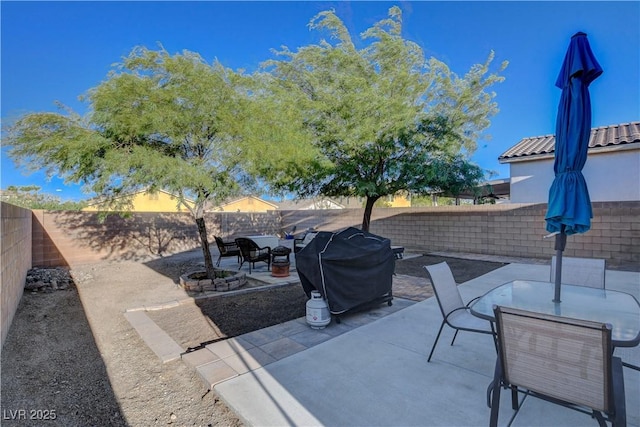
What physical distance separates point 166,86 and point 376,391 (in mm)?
5268

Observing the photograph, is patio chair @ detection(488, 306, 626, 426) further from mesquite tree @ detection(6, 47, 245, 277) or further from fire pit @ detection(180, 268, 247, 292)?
fire pit @ detection(180, 268, 247, 292)

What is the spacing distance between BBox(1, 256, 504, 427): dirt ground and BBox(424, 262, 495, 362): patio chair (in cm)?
203

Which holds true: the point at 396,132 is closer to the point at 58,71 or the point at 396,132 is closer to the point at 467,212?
the point at 467,212

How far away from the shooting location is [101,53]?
6988 millimetres

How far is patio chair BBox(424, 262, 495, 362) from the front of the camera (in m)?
2.87

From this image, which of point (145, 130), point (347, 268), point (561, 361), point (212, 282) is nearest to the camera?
point (561, 361)

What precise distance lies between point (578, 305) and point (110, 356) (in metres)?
4.59

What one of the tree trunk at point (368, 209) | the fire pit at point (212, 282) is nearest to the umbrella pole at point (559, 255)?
the fire pit at point (212, 282)

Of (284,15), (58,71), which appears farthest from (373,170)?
(58,71)

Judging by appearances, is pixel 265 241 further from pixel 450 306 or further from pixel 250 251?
pixel 450 306

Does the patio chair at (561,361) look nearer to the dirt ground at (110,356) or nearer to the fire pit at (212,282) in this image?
the dirt ground at (110,356)

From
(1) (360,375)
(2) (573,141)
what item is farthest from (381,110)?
(1) (360,375)

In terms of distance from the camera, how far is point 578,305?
2611mm

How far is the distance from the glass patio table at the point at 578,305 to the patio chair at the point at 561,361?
0.43 metres
